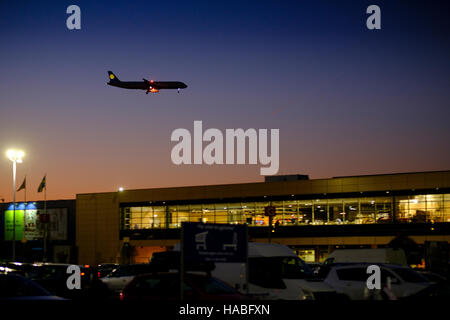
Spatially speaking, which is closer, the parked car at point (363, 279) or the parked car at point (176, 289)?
the parked car at point (176, 289)

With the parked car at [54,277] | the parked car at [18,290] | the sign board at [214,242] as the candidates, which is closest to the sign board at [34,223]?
the parked car at [54,277]

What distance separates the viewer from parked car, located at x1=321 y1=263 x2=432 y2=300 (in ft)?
60.3

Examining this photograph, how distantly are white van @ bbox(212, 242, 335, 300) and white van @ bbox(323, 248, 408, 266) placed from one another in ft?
21.1

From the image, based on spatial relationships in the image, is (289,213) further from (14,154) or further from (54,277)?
(54,277)

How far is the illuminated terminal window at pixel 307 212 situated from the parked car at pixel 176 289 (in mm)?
36683

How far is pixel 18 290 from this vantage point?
42.1 ft

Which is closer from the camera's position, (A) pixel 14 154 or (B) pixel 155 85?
(A) pixel 14 154

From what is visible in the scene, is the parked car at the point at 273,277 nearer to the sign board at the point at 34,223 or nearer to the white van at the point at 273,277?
the white van at the point at 273,277

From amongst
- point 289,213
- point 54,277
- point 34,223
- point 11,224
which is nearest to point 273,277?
point 54,277

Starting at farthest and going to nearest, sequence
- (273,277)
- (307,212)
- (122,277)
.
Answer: (307,212) → (122,277) → (273,277)

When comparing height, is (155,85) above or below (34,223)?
above

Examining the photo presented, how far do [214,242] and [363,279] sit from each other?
791 centimetres

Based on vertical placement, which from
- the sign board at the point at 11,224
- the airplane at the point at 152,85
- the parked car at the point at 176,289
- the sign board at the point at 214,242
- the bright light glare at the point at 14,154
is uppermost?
the airplane at the point at 152,85

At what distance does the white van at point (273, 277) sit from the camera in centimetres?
1752
